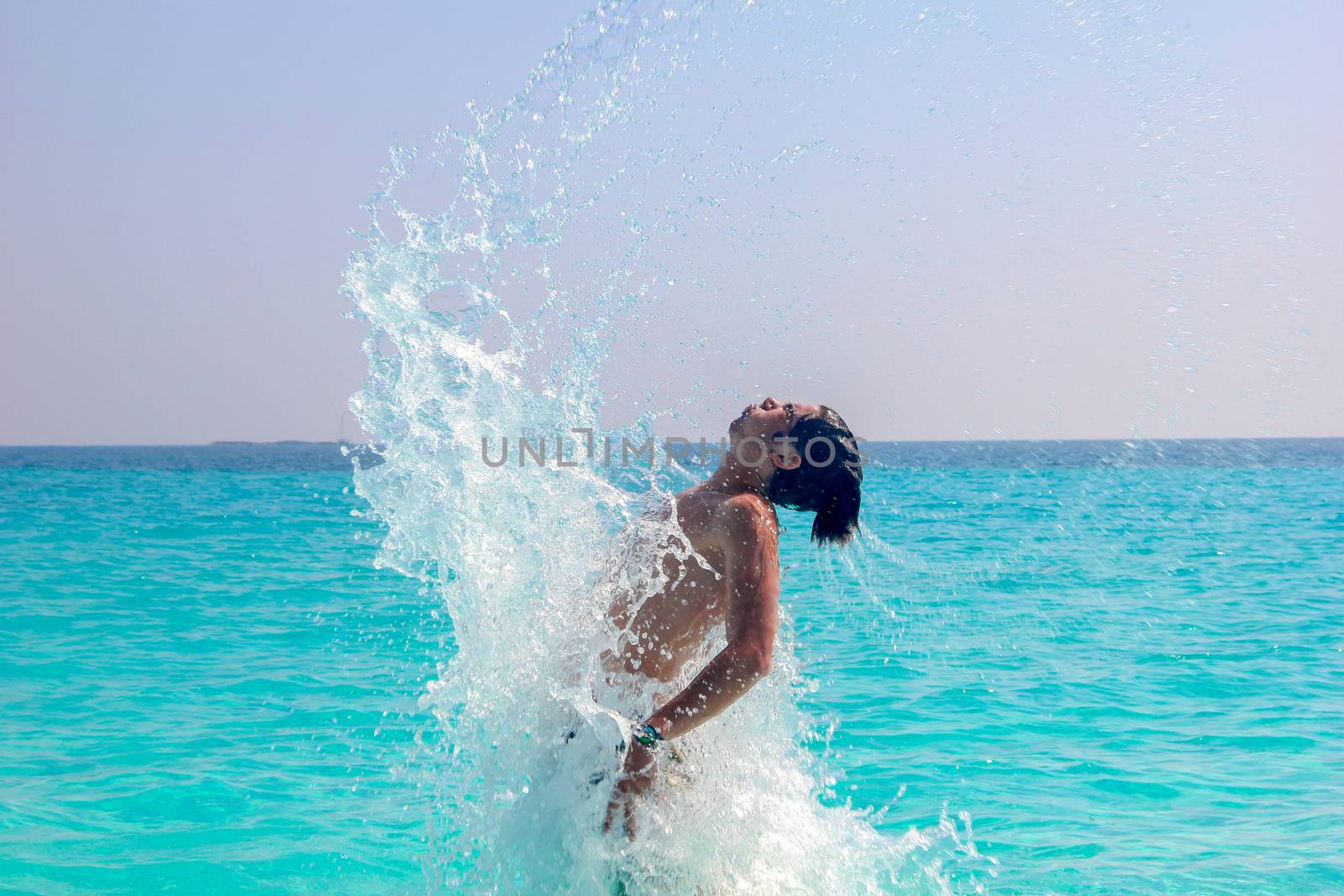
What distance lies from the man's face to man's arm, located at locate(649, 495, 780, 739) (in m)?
0.28

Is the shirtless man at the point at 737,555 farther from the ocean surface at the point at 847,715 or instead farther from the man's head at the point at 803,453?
the ocean surface at the point at 847,715

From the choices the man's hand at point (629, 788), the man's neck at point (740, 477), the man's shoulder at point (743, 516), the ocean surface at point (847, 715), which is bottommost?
the ocean surface at point (847, 715)

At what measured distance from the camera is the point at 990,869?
4.63 metres

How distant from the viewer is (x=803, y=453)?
10.3 ft

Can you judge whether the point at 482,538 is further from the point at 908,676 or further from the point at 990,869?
the point at 908,676

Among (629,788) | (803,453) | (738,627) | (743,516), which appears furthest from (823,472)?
(629,788)

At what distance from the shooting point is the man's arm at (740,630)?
9.38ft

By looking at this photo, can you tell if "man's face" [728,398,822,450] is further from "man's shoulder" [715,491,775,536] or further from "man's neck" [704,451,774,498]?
"man's shoulder" [715,491,775,536]

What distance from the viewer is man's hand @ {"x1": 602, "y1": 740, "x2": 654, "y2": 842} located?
3033 millimetres

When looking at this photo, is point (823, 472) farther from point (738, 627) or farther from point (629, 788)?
point (629, 788)

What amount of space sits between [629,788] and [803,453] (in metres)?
1.11

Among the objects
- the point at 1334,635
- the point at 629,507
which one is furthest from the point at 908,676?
the point at 629,507

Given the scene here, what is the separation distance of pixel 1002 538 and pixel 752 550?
17.9 m

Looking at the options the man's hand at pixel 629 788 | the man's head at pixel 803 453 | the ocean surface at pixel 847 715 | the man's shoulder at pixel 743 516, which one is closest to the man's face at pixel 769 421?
the man's head at pixel 803 453
